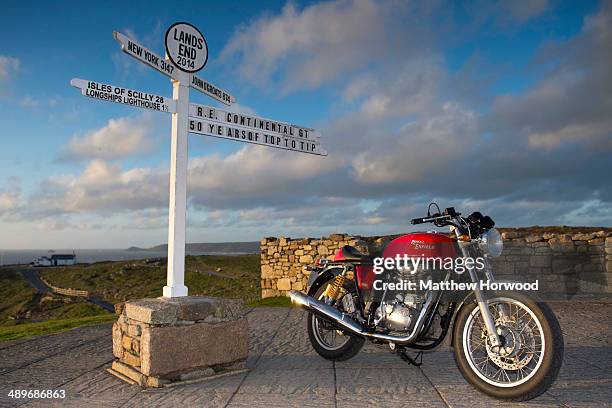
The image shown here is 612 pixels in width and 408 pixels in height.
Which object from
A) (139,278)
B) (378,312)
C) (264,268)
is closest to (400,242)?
(378,312)

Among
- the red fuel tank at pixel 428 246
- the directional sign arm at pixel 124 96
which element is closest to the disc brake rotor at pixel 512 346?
the red fuel tank at pixel 428 246

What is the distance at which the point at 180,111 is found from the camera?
4.81 meters

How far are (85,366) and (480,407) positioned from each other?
378 cm

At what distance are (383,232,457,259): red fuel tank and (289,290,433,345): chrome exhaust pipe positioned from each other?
341 mm

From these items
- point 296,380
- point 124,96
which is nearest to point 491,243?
point 296,380

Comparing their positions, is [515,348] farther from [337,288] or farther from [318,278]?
[318,278]

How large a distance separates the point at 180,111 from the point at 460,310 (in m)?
3.23

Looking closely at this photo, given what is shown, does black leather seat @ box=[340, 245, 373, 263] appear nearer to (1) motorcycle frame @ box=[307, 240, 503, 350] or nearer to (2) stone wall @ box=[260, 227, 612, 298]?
(1) motorcycle frame @ box=[307, 240, 503, 350]

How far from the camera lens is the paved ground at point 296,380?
366cm

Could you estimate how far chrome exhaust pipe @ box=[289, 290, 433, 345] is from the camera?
3.86 metres

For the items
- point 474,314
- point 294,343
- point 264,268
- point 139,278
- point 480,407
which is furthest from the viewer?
point 139,278

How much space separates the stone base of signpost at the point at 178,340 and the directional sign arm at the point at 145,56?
2264 mm

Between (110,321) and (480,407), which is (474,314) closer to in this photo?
(480,407)

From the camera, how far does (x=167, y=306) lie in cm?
420
